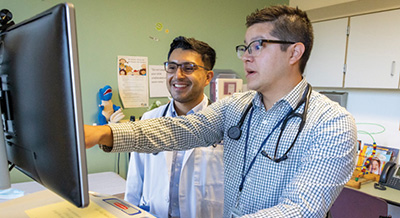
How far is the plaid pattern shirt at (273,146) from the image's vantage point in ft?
2.44

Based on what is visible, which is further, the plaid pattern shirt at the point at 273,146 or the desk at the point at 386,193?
the desk at the point at 386,193

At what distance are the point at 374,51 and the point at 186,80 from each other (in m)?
2.20

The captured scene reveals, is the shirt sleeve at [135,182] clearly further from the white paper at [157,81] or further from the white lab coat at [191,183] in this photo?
the white paper at [157,81]

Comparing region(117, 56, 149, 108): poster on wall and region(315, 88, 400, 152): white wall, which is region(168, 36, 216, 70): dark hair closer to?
region(117, 56, 149, 108): poster on wall

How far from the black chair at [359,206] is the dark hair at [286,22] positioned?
1.46m

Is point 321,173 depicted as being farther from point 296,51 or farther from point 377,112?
point 377,112

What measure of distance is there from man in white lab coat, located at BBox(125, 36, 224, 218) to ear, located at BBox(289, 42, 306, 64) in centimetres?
58

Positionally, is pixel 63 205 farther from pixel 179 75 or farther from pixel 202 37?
pixel 202 37

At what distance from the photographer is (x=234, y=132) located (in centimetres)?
106

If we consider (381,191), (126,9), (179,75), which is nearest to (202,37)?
(126,9)

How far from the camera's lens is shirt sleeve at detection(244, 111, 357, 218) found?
Answer: 0.71 metres

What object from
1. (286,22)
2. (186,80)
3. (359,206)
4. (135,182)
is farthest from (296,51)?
(359,206)

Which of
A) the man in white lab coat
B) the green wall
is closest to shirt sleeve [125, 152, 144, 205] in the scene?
the man in white lab coat

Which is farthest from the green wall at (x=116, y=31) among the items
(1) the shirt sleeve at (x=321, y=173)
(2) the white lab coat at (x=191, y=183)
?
(1) the shirt sleeve at (x=321, y=173)
